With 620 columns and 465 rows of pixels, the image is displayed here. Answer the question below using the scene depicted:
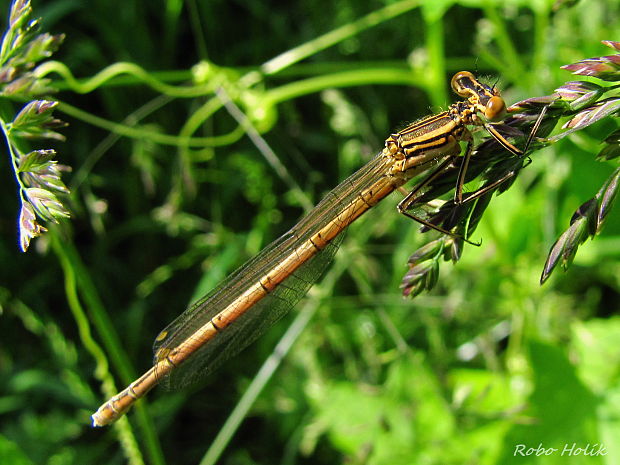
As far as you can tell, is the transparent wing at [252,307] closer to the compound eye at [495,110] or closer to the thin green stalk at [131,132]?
the compound eye at [495,110]

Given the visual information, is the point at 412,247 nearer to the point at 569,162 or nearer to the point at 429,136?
the point at 569,162

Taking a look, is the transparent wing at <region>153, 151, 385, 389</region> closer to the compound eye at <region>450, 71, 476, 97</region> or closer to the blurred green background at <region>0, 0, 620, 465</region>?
the blurred green background at <region>0, 0, 620, 465</region>

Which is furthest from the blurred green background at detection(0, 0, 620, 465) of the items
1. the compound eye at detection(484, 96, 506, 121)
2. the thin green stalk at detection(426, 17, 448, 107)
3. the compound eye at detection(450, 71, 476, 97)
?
the compound eye at detection(484, 96, 506, 121)

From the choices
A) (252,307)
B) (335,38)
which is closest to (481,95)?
(252,307)

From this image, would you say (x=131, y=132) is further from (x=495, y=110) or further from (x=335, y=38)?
(x=495, y=110)

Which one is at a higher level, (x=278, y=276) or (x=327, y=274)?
(x=278, y=276)

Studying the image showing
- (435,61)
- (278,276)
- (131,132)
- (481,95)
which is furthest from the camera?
(131,132)

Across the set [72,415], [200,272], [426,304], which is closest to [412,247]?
[426,304]
